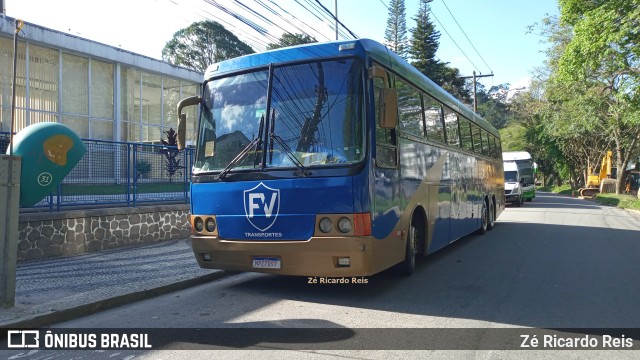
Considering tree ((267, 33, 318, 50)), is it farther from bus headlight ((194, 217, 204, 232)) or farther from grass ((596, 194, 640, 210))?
grass ((596, 194, 640, 210))

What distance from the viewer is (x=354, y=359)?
4473 mm

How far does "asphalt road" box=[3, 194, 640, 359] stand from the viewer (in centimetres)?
479

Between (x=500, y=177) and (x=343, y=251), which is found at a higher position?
(x=500, y=177)

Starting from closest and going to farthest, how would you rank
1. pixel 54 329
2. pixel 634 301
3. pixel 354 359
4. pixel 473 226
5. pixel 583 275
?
1. pixel 354 359
2. pixel 54 329
3. pixel 634 301
4. pixel 583 275
5. pixel 473 226

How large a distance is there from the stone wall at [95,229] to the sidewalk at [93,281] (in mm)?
251

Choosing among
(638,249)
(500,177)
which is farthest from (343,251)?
(500,177)

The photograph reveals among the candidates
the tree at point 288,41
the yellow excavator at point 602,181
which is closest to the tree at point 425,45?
the yellow excavator at point 602,181

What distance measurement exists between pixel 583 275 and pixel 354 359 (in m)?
5.68

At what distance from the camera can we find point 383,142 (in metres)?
6.53

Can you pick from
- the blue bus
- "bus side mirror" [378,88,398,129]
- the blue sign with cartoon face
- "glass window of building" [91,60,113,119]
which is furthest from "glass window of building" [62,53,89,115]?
"bus side mirror" [378,88,398,129]

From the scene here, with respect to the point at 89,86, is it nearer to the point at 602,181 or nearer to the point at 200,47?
the point at 602,181

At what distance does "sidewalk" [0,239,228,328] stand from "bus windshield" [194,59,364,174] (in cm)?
193

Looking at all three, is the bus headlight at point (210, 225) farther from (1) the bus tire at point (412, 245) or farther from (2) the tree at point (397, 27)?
(2) the tree at point (397, 27)

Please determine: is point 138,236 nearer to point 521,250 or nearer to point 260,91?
point 260,91
